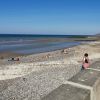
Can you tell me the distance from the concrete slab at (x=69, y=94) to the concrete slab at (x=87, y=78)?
46 cm

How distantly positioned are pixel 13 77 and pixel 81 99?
32.2 ft

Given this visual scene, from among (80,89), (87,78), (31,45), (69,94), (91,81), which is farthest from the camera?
(31,45)

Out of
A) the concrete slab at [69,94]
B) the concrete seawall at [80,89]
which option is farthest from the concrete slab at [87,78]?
the concrete slab at [69,94]

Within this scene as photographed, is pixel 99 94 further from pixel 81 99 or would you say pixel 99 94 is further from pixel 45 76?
pixel 45 76

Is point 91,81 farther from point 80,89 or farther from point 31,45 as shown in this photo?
point 31,45

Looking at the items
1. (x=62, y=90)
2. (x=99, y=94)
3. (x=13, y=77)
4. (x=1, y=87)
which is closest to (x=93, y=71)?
(x=99, y=94)

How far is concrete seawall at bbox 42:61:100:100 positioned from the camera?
3.74 meters

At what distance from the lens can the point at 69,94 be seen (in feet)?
12.6

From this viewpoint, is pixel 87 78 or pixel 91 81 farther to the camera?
pixel 87 78

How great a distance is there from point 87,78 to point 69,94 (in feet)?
4.23

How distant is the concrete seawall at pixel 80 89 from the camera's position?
12.3 feet

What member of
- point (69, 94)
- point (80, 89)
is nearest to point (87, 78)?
point (80, 89)

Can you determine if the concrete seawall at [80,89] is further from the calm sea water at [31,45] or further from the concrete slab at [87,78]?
the calm sea water at [31,45]

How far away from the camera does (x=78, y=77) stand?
508 centimetres
